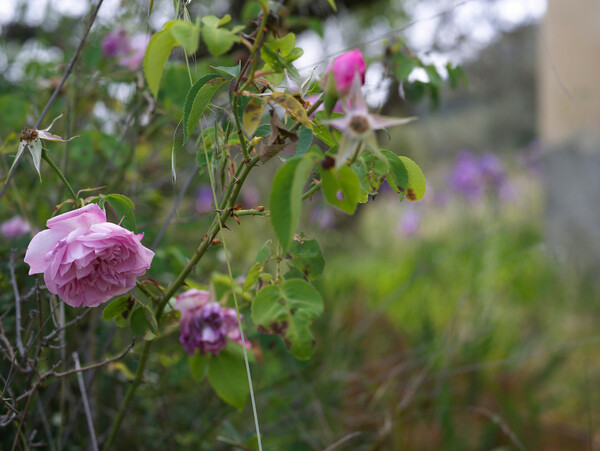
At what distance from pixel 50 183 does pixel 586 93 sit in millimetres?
2077

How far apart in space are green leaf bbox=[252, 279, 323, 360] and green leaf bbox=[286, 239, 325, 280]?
3 cm

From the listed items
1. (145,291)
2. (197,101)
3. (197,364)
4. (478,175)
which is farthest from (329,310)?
(478,175)

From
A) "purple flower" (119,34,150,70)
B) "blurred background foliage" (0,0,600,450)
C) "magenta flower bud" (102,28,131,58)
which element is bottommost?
"blurred background foliage" (0,0,600,450)

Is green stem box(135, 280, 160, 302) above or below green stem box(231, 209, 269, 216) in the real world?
below

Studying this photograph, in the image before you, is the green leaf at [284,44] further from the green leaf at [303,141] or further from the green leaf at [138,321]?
the green leaf at [138,321]

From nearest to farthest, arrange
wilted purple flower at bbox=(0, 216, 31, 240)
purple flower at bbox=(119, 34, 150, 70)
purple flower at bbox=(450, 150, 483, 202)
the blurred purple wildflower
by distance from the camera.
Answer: wilted purple flower at bbox=(0, 216, 31, 240)
purple flower at bbox=(119, 34, 150, 70)
the blurred purple wildflower
purple flower at bbox=(450, 150, 483, 202)

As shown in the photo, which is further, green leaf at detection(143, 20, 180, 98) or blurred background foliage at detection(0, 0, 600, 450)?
blurred background foliage at detection(0, 0, 600, 450)

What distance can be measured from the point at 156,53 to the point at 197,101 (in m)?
0.04

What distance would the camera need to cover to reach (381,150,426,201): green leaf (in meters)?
0.38

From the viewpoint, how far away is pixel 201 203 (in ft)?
5.82

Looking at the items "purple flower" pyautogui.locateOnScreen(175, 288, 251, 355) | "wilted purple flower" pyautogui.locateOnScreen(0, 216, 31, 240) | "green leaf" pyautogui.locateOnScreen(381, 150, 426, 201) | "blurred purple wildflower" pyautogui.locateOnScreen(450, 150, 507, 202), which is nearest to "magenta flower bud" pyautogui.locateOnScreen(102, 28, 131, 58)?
"wilted purple flower" pyautogui.locateOnScreen(0, 216, 31, 240)

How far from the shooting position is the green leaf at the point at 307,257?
400mm

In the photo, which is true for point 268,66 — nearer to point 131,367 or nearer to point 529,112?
point 131,367

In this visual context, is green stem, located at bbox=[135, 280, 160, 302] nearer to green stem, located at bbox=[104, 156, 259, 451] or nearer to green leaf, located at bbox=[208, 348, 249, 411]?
Answer: green stem, located at bbox=[104, 156, 259, 451]
